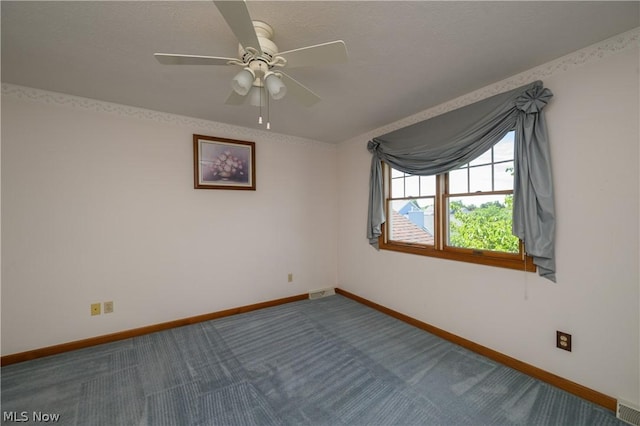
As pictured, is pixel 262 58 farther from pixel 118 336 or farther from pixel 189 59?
pixel 118 336

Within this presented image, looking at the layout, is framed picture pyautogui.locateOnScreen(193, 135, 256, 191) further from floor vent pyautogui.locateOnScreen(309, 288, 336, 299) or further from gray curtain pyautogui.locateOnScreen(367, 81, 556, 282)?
gray curtain pyautogui.locateOnScreen(367, 81, 556, 282)

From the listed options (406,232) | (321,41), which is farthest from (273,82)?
(406,232)

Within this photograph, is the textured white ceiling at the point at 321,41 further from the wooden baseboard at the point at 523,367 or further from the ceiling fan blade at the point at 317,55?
the wooden baseboard at the point at 523,367

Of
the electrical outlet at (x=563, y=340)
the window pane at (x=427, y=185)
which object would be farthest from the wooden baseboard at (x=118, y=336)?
the electrical outlet at (x=563, y=340)

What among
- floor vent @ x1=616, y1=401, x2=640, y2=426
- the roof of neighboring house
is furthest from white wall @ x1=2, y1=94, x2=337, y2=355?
floor vent @ x1=616, y1=401, x2=640, y2=426

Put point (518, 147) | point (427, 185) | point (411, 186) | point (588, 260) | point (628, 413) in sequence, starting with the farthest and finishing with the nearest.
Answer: point (411, 186)
point (427, 185)
point (518, 147)
point (588, 260)
point (628, 413)

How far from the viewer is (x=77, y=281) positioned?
8.20ft

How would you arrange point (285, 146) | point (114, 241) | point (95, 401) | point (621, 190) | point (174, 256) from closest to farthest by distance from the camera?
1. point (621, 190)
2. point (95, 401)
3. point (114, 241)
4. point (174, 256)
5. point (285, 146)

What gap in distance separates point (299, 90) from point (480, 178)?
1.87 m

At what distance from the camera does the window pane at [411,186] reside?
3068 millimetres

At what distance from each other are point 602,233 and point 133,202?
4026mm

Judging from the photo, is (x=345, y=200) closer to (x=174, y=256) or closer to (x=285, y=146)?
(x=285, y=146)

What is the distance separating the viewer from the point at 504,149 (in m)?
2.27

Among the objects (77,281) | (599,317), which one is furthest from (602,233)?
(77,281)
